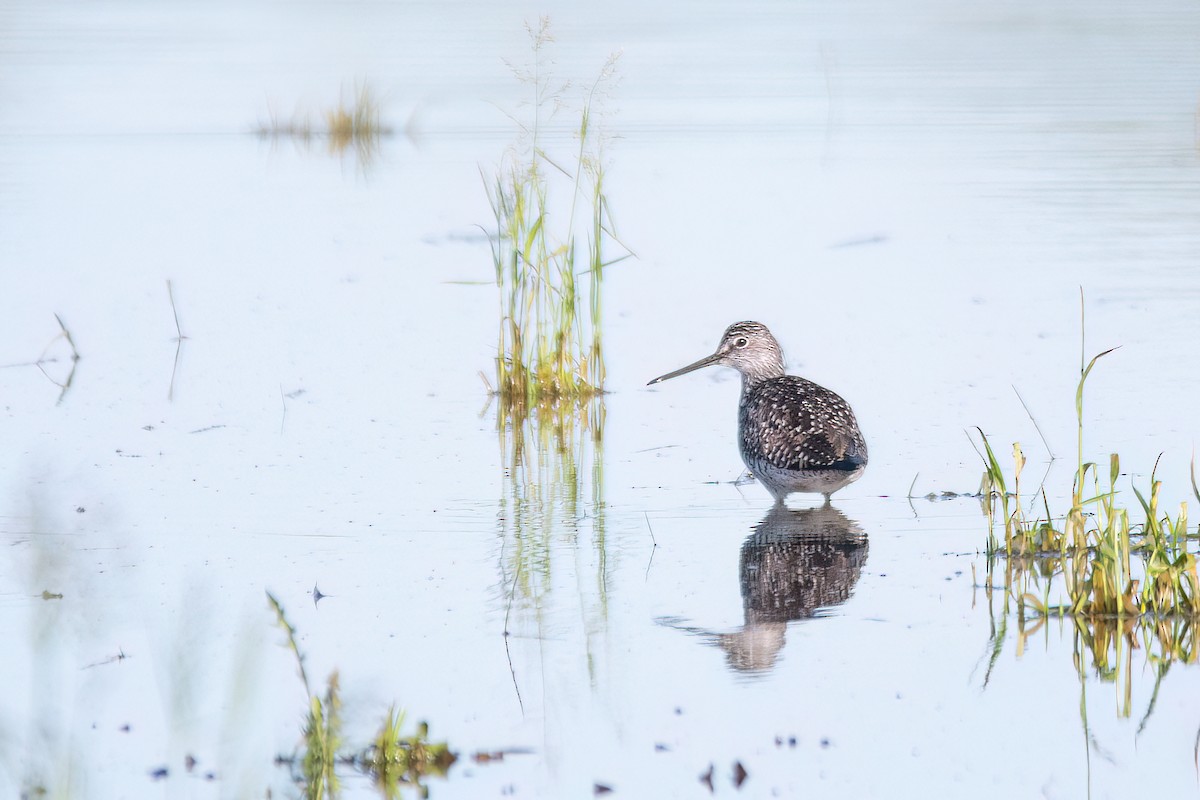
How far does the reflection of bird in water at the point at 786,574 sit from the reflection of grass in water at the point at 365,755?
3.74ft

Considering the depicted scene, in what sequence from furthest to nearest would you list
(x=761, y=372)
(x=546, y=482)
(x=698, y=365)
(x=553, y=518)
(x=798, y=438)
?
(x=698, y=365), (x=761, y=372), (x=546, y=482), (x=798, y=438), (x=553, y=518)

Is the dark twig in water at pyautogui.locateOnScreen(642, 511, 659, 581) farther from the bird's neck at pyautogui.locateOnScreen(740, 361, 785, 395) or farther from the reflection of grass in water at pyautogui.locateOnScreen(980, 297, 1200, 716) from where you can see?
the bird's neck at pyautogui.locateOnScreen(740, 361, 785, 395)

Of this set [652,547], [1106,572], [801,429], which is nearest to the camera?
[1106,572]

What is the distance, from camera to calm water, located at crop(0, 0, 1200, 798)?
5152 millimetres

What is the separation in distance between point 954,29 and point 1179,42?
4.89 metres

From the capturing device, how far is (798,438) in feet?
25.4

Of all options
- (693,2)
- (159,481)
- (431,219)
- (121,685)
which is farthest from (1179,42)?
(121,685)

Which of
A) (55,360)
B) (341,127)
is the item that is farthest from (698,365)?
(341,127)

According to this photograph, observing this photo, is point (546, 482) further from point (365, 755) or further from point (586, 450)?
point (365, 755)

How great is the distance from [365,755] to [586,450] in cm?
403

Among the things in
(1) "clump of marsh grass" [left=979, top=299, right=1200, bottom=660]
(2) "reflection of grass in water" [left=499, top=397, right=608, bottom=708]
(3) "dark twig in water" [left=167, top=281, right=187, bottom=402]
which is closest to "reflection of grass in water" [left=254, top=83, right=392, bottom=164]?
(3) "dark twig in water" [left=167, top=281, right=187, bottom=402]

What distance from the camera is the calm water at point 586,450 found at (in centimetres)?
515

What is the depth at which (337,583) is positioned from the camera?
6.70m

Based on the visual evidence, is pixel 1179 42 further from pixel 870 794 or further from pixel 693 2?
pixel 870 794
